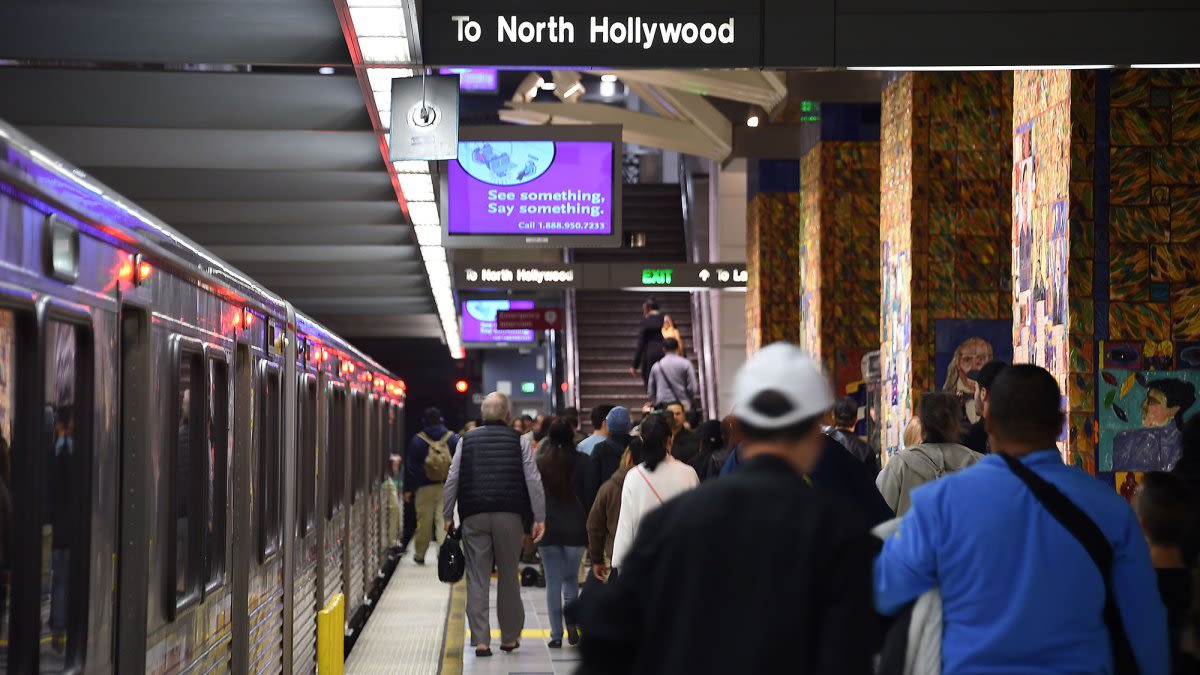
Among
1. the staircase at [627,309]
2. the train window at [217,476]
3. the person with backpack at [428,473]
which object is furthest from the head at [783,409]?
the staircase at [627,309]

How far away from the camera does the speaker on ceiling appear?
8.13 metres

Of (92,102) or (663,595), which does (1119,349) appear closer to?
(663,595)

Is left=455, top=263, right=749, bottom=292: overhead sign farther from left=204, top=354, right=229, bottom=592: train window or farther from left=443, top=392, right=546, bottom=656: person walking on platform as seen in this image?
left=204, top=354, right=229, bottom=592: train window

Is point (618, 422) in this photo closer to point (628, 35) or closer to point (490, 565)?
point (490, 565)

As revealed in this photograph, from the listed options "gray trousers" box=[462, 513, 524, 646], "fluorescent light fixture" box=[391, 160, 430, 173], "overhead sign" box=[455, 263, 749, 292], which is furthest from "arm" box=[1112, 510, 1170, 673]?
"overhead sign" box=[455, 263, 749, 292]

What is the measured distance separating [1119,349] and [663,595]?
5.36 m

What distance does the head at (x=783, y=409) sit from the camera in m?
2.96

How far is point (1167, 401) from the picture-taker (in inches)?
305

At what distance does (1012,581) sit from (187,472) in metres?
2.93

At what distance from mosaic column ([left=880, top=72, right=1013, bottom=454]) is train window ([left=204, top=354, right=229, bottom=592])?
18.3 feet

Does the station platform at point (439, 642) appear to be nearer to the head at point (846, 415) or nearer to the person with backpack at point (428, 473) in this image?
the head at point (846, 415)

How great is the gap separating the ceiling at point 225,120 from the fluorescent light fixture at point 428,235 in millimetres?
263

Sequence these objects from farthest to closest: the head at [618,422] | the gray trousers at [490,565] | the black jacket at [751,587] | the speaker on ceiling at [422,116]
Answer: the head at [618,422] → the gray trousers at [490,565] → the speaker on ceiling at [422,116] → the black jacket at [751,587]

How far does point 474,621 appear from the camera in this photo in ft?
34.1
